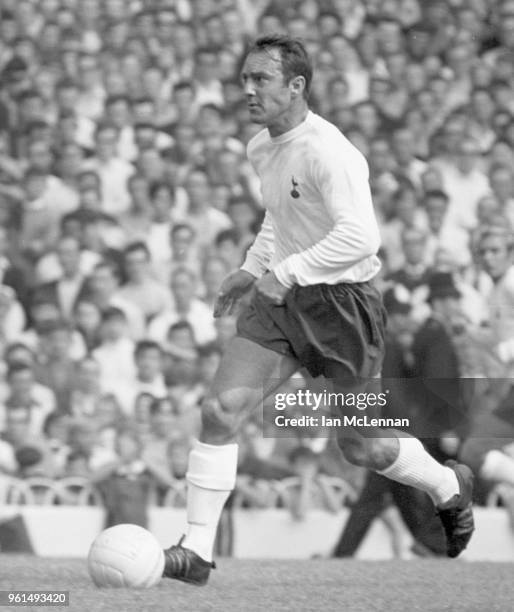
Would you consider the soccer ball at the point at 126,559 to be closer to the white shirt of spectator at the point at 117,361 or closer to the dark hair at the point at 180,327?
the white shirt of spectator at the point at 117,361

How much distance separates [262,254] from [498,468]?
3.37 meters

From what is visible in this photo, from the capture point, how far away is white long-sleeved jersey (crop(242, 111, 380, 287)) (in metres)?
5.28

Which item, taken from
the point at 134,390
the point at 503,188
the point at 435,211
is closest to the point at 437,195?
the point at 435,211

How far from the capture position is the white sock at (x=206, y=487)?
17.8 feet

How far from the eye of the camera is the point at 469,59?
489 inches

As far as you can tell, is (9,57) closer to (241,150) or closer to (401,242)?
(241,150)

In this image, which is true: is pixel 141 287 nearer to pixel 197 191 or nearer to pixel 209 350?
pixel 209 350

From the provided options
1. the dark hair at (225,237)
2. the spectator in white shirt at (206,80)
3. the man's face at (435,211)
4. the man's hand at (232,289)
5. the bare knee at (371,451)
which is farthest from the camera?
the spectator in white shirt at (206,80)

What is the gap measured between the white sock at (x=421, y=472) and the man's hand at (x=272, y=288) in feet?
2.85

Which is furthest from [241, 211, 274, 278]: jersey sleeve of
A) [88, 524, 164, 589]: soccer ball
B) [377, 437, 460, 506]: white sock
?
[88, 524, 164, 589]: soccer ball

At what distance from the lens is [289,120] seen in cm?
552

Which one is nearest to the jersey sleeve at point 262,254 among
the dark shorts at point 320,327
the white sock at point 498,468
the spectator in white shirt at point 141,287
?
the dark shorts at point 320,327

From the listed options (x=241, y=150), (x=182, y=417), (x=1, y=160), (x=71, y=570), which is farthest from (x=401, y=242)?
(x=71, y=570)

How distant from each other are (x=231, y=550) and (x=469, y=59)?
5489 mm
